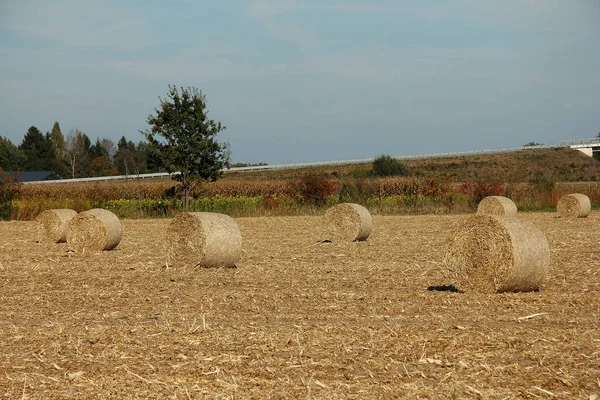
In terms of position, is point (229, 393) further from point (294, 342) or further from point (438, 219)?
point (438, 219)

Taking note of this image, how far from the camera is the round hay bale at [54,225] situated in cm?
2055

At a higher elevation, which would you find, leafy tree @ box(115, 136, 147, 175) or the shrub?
leafy tree @ box(115, 136, 147, 175)

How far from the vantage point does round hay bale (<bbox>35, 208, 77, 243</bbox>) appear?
20547 millimetres

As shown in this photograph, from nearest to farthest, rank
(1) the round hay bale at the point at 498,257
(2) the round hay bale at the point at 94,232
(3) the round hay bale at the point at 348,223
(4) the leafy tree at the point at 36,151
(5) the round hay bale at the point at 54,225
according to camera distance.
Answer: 1. (1) the round hay bale at the point at 498,257
2. (2) the round hay bale at the point at 94,232
3. (3) the round hay bale at the point at 348,223
4. (5) the round hay bale at the point at 54,225
5. (4) the leafy tree at the point at 36,151

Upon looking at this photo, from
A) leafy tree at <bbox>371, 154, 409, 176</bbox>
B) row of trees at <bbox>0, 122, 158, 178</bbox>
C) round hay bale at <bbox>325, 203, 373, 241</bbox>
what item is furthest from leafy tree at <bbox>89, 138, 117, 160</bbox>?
round hay bale at <bbox>325, 203, 373, 241</bbox>

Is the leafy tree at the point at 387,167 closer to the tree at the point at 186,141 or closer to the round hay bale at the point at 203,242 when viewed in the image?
the tree at the point at 186,141

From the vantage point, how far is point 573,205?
2897 centimetres

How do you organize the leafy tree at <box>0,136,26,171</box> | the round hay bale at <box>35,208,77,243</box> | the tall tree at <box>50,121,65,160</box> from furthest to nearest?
the tall tree at <box>50,121,65,160</box> < the leafy tree at <box>0,136,26,171</box> < the round hay bale at <box>35,208,77,243</box>

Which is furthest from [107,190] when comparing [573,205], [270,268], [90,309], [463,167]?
[463,167]

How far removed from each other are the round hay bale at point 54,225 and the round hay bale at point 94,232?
7.61 ft

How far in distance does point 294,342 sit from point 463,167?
78.1m

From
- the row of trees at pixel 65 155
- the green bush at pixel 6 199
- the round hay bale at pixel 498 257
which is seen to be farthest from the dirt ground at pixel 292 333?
the row of trees at pixel 65 155

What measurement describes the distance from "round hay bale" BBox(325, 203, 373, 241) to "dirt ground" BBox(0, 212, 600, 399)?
5.61 m

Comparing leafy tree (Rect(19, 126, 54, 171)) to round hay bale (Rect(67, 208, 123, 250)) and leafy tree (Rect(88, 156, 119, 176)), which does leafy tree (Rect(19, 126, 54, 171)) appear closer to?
leafy tree (Rect(88, 156, 119, 176))
